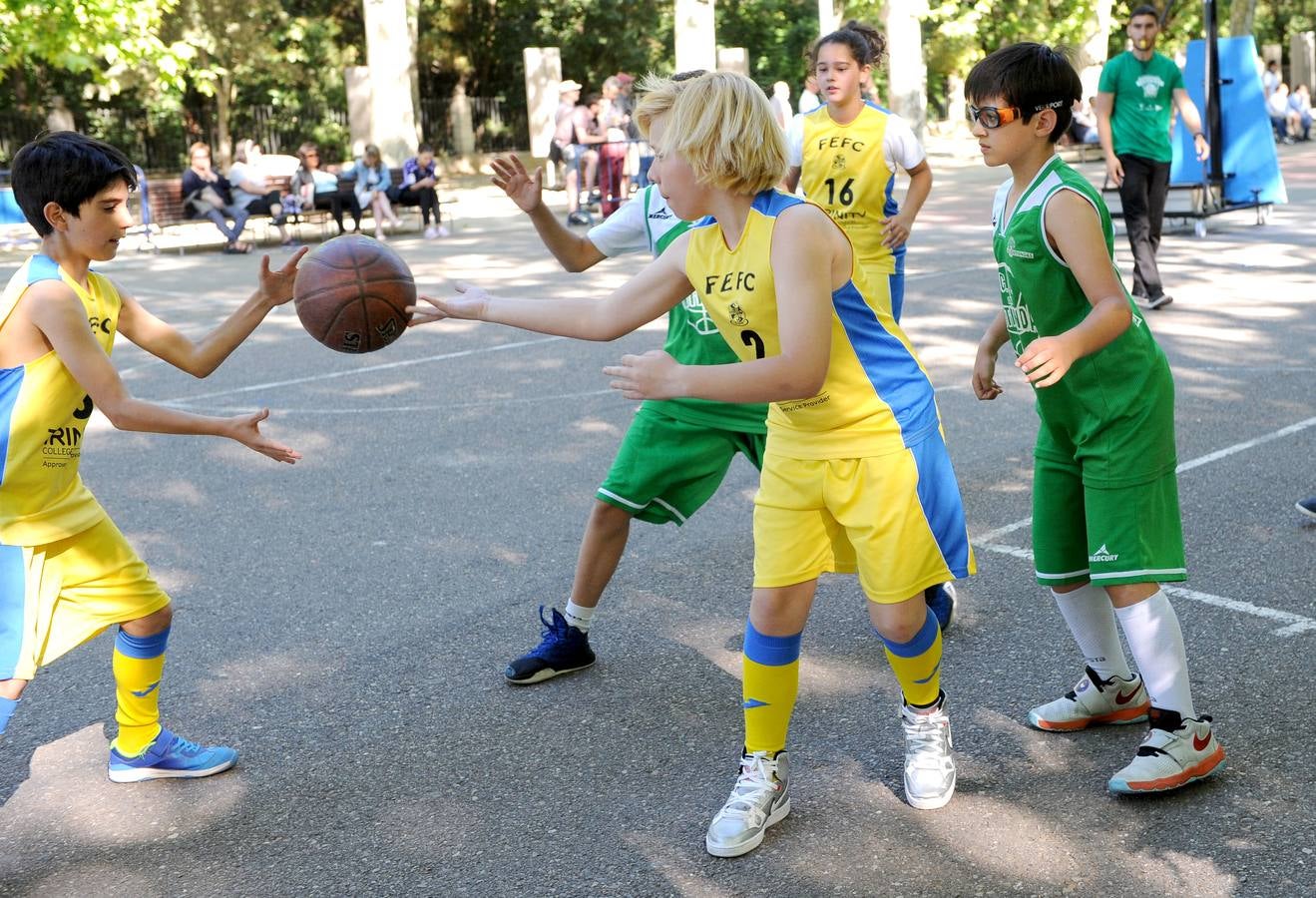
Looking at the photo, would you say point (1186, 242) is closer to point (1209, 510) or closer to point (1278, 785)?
point (1209, 510)

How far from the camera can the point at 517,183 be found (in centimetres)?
442

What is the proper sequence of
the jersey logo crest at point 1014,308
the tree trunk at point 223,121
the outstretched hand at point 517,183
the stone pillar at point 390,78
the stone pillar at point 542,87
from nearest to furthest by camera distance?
the jersey logo crest at point 1014,308 < the outstretched hand at point 517,183 < the stone pillar at point 390,78 < the stone pillar at point 542,87 < the tree trunk at point 223,121

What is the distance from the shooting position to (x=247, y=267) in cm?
1809

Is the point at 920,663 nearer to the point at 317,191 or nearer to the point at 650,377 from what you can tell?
the point at 650,377

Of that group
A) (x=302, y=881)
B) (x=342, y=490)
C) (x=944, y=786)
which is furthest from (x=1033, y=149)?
(x=342, y=490)

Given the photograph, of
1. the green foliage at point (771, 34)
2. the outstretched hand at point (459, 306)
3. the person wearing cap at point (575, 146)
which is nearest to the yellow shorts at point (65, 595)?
the outstretched hand at point (459, 306)

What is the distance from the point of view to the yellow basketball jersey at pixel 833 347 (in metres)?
3.39

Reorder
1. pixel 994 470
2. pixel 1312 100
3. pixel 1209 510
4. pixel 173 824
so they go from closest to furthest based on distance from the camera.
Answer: pixel 173 824 → pixel 1209 510 → pixel 994 470 → pixel 1312 100

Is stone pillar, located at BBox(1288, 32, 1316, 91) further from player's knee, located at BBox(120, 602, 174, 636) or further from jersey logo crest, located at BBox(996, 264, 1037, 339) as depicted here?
player's knee, located at BBox(120, 602, 174, 636)

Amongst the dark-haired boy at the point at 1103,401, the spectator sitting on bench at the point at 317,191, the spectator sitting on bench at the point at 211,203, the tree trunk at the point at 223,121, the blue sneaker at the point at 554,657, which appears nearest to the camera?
the dark-haired boy at the point at 1103,401

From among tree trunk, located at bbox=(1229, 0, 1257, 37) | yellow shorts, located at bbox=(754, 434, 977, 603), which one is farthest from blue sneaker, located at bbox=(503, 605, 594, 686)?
tree trunk, located at bbox=(1229, 0, 1257, 37)

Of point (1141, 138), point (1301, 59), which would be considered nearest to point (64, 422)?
point (1141, 138)

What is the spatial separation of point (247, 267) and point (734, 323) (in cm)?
1566

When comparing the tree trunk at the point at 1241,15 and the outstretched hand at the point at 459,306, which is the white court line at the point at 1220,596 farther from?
the tree trunk at the point at 1241,15
